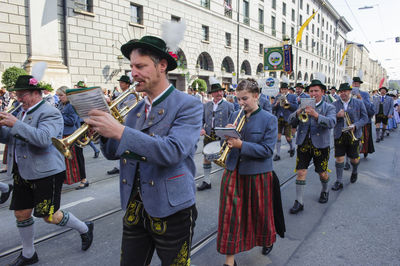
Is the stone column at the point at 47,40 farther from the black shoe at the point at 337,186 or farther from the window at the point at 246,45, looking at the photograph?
the window at the point at 246,45

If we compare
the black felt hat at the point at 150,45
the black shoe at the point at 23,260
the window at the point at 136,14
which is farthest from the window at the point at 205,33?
the black felt hat at the point at 150,45

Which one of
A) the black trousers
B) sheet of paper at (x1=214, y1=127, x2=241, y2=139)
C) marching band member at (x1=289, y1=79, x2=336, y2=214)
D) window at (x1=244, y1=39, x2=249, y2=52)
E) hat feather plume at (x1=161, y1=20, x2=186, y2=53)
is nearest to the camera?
the black trousers

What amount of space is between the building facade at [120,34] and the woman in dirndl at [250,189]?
13218 mm

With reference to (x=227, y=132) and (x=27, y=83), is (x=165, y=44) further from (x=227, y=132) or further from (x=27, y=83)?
(x=27, y=83)

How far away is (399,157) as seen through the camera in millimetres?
9125

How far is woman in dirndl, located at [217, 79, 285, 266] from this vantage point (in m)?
3.15

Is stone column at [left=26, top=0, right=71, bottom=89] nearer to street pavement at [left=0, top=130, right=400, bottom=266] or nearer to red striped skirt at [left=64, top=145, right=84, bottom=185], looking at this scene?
street pavement at [left=0, top=130, right=400, bottom=266]

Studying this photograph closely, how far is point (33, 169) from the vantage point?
122 inches

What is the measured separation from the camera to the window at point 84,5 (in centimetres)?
1493

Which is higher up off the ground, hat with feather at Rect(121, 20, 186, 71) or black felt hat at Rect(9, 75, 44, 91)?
hat with feather at Rect(121, 20, 186, 71)

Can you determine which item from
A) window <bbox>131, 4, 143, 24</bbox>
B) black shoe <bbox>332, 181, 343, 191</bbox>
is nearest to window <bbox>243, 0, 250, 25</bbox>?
window <bbox>131, 4, 143, 24</bbox>

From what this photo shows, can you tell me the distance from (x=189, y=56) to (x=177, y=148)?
2099 centimetres

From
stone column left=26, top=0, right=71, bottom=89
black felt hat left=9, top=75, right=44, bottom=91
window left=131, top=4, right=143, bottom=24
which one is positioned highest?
window left=131, top=4, right=143, bottom=24

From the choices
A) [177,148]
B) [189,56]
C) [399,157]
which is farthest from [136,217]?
[189,56]
